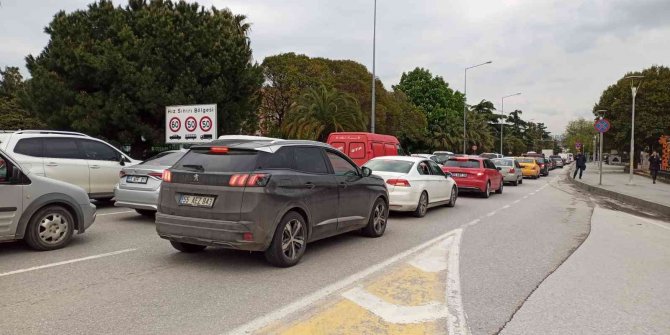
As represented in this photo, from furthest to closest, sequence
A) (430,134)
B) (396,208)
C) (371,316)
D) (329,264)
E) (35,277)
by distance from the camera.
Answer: (430,134) → (396,208) → (329,264) → (35,277) → (371,316)

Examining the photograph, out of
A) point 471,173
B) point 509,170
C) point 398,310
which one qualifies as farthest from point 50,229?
point 509,170

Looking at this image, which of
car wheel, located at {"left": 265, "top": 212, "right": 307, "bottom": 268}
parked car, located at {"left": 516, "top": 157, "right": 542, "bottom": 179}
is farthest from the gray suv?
parked car, located at {"left": 516, "top": 157, "right": 542, "bottom": 179}

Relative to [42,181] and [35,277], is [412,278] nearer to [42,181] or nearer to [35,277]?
[35,277]

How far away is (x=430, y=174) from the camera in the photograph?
12.5 meters

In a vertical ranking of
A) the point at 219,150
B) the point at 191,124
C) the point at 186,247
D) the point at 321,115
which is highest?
the point at 321,115

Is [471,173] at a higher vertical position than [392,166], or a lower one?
lower

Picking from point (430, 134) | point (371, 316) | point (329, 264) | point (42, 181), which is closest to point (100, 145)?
point (42, 181)

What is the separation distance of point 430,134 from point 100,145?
56008 millimetres

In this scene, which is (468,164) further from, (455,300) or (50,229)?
(50,229)

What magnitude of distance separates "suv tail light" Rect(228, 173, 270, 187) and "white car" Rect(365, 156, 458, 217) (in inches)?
227

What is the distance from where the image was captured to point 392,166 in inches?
469

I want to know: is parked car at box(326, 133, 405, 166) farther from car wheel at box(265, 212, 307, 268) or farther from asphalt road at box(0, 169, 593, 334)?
car wheel at box(265, 212, 307, 268)

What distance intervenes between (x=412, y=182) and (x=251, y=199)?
622 cm

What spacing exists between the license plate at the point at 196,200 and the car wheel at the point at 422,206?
6444mm
